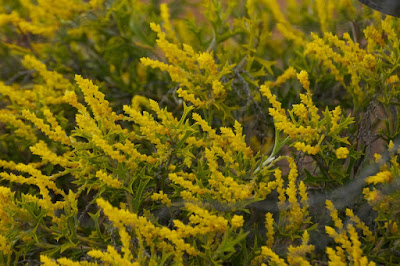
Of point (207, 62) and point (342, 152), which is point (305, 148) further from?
point (207, 62)

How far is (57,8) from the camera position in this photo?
8.78ft

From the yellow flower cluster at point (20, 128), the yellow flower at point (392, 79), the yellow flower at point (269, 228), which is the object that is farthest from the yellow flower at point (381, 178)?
the yellow flower cluster at point (20, 128)

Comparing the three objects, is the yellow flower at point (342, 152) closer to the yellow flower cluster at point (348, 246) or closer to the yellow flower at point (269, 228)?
the yellow flower cluster at point (348, 246)

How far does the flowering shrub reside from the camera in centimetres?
165

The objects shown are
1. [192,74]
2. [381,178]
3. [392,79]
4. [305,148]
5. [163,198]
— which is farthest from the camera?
[192,74]

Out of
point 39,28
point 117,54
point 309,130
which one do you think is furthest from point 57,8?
point 309,130

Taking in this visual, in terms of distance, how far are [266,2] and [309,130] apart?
1360 mm

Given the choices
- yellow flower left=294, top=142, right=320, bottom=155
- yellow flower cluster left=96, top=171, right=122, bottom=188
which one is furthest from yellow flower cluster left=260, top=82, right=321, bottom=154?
yellow flower cluster left=96, top=171, right=122, bottom=188

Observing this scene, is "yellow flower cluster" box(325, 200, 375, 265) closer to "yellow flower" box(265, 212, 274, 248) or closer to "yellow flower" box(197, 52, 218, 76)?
"yellow flower" box(265, 212, 274, 248)

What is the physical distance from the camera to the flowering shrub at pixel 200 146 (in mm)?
1646

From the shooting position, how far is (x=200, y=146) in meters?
2.00

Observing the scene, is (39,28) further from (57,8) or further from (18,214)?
(18,214)

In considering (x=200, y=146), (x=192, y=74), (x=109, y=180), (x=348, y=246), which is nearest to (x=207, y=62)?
(x=192, y=74)

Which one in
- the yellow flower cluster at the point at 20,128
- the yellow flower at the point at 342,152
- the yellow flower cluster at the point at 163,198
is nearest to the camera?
the yellow flower at the point at 342,152
